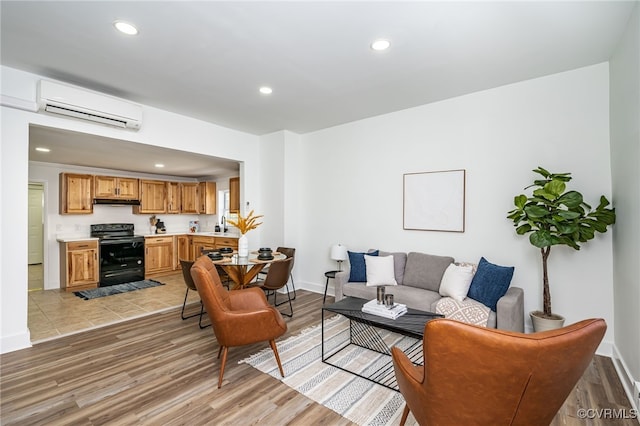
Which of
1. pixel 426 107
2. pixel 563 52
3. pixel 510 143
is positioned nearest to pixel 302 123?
pixel 426 107

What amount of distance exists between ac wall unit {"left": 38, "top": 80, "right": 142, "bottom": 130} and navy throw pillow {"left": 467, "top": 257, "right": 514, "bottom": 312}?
429cm

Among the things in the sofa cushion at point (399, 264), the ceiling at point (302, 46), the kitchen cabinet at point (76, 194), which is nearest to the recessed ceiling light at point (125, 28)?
the ceiling at point (302, 46)

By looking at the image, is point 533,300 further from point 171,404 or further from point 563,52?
point 171,404

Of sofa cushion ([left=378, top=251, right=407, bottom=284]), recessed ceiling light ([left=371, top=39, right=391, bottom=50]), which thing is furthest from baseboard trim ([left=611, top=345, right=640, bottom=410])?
recessed ceiling light ([left=371, top=39, right=391, bottom=50])

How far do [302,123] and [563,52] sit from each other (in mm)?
3220

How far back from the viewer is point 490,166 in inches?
137

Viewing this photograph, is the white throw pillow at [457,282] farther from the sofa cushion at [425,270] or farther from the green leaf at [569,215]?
the green leaf at [569,215]

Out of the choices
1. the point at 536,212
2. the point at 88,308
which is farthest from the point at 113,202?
the point at 536,212

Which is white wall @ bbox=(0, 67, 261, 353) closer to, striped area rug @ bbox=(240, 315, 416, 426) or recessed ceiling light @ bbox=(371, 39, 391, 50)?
striped area rug @ bbox=(240, 315, 416, 426)

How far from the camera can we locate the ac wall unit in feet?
9.64

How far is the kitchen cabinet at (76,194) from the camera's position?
580 cm

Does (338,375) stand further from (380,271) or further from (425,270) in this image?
(425,270)

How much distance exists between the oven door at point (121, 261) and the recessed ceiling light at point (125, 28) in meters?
4.91

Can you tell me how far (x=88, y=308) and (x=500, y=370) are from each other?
5289 millimetres
